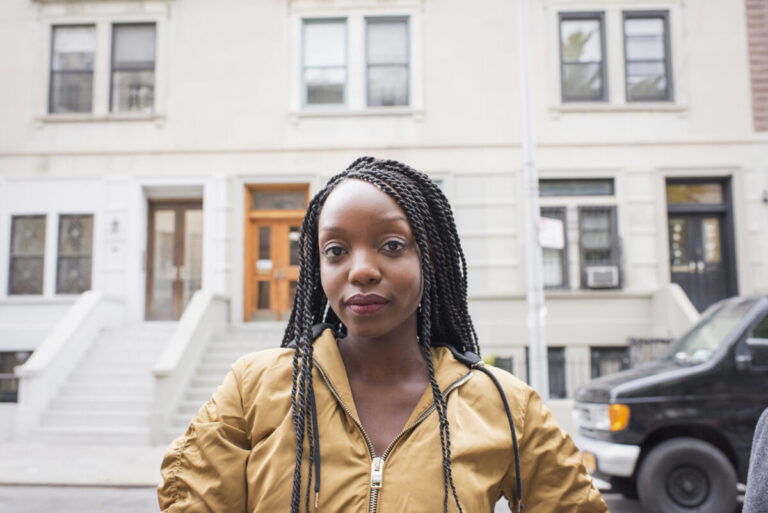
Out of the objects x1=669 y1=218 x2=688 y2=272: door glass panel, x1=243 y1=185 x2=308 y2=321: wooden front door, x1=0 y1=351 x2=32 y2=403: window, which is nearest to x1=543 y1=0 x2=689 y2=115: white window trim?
x1=669 y1=218 x2=688 y2=272: door glass panel

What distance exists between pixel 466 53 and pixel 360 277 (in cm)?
1201

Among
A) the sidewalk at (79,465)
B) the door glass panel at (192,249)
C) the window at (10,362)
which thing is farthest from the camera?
the door glass panel at (192,249)

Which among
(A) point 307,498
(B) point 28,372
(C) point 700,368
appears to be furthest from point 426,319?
(B) point 28,372

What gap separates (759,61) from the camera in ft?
40.5

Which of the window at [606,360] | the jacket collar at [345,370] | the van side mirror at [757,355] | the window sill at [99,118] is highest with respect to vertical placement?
the window sill at [99,118]

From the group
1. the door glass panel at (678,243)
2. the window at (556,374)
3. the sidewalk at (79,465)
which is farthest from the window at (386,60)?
the sidewalk at (79,465)

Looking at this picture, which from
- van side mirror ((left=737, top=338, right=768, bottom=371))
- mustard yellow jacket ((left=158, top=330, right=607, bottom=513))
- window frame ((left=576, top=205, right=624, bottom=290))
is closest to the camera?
mustard yellow jacket ((left=158, top=330, right=607, bottom=513))

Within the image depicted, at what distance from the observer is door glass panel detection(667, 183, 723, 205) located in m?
12.6

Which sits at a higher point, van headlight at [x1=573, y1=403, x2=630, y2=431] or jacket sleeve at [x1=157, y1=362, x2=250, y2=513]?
jacket sleeve at [x1=157, y1=362, x2=250, y2=513]

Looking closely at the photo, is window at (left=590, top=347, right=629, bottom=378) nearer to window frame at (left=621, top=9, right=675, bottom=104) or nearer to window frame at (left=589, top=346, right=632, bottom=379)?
window frame at (left=589, top=346, right=632, bottom=379)

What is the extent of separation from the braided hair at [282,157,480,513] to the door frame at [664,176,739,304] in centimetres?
1164

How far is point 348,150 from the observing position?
12625mm

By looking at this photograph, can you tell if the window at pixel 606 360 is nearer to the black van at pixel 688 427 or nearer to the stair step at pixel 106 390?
the black van at pixel 688 427

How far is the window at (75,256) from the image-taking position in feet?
41.5
